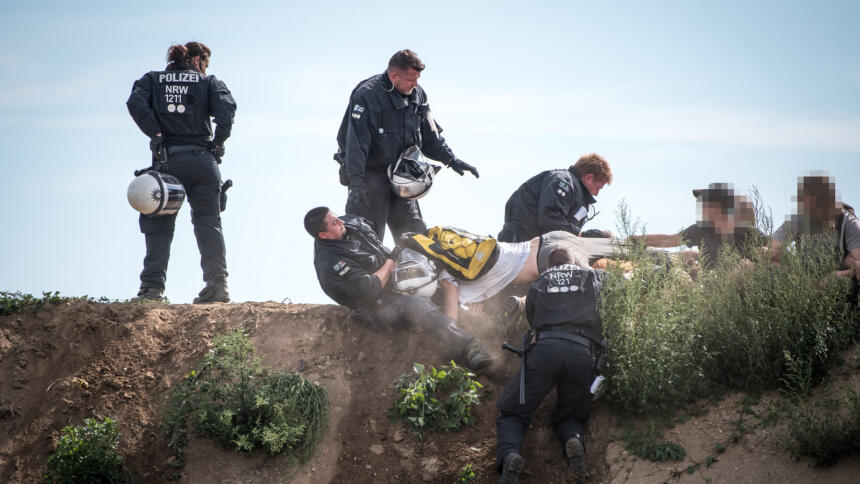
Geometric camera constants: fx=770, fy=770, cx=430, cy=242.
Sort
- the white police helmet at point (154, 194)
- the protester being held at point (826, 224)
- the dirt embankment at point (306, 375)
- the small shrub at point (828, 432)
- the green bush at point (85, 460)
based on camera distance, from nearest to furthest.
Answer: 1. the small shrub at point (828, 432)
2. the dirt embankment at point (306, 375)
3. the green bush at point (85, 460)
4. the protester being held at point (826, 224)
5. the white police helmet at point (154, 194)

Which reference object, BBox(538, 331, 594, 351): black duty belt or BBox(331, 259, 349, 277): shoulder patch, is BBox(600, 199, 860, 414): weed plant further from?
BBox(331, 259, 349, 277): shoulder patch

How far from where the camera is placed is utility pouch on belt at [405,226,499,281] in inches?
266

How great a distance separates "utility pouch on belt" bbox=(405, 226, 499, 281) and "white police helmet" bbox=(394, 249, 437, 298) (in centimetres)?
Result: 11

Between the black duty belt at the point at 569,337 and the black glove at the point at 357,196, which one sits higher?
the black glove at the point at 357,196

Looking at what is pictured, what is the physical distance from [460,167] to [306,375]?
2783 millimetres

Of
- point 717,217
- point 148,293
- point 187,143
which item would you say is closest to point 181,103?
point 187,143

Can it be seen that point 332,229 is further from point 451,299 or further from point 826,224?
point 826,224

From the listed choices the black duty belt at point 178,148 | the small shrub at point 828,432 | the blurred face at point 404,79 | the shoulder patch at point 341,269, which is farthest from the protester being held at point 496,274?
the black duty belt at point 178,148

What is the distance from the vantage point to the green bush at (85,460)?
5.76 m

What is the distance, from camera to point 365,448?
6.10m

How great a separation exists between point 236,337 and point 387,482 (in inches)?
69.6

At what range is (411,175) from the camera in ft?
24.7

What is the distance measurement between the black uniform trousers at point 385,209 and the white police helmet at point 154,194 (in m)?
1.77

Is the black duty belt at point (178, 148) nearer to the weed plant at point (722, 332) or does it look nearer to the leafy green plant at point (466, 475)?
the leafy green plant at point (466, 475)
